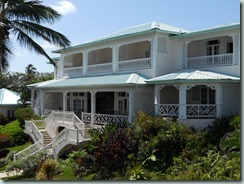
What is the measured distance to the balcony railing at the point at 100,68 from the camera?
2338 cm

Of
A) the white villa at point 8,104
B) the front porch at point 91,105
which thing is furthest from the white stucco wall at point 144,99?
the white villa at point 8,104

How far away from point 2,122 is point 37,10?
18.3 metres

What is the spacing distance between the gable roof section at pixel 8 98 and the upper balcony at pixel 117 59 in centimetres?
1082

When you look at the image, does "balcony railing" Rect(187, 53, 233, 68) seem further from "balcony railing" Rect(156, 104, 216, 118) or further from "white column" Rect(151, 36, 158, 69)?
"balcony railing" Rect(156, 104, 216, 118)

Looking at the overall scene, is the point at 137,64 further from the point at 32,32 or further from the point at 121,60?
the point at 32,32

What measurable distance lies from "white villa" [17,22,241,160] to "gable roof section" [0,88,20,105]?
38.6ft

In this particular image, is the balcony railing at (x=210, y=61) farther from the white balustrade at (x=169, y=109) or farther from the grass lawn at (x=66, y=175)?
the grass lawn at (x=66, y=175)

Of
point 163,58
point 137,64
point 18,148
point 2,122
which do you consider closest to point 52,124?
point 18,148

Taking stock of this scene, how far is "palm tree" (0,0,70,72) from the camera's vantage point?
651 inches

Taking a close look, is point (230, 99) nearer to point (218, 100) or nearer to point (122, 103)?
point (218, 100)

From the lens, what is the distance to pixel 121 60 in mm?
23828

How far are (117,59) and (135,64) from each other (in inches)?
57.8

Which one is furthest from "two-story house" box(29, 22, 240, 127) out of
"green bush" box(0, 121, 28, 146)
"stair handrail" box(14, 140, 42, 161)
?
"green bush" box(0, 121, 28, 146)

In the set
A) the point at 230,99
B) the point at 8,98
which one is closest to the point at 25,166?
the point at 230,99
